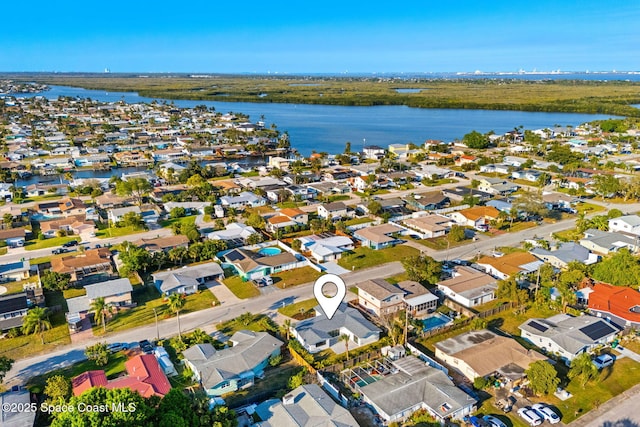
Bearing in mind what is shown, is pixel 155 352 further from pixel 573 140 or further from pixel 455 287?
pixel 573 140

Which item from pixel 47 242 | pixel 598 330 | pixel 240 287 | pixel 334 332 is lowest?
pixel 240 287

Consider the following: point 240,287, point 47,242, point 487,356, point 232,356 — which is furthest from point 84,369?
point 47,242

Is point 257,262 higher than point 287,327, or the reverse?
point 257,262

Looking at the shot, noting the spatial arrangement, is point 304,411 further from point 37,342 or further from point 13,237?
point 13,237

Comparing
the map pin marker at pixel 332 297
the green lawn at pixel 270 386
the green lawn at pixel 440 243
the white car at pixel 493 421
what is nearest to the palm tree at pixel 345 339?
the map pin marker at pixel 332 297

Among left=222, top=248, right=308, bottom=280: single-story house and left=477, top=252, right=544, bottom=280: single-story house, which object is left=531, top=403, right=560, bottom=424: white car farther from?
left=222, top=248, right=308, bottom=280: single-story house

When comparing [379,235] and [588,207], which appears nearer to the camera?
[379,235]

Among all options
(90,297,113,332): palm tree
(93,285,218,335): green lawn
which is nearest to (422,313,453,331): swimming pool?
(93,285,218,335): green lawn

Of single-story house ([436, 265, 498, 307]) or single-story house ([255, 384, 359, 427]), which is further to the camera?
single-story house ([436, 265, 498, 307])
